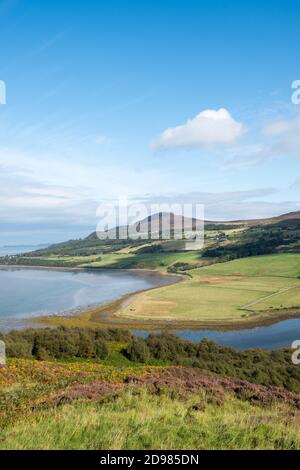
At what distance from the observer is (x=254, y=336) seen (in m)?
57.5

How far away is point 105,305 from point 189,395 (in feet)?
233

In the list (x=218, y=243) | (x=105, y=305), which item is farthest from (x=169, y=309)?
(x=218, y=243)

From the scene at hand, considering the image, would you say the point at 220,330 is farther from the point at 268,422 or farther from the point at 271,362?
the point at 268,422

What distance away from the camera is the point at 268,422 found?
10.0m

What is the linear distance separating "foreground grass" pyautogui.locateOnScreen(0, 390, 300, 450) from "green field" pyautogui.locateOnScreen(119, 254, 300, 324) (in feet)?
188

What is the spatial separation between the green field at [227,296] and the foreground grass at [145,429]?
5725cm

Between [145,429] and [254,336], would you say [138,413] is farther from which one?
[254,336]

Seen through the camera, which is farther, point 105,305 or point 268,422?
point 105,305

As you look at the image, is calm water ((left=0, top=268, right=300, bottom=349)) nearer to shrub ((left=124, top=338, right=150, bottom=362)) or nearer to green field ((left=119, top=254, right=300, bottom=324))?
green field ((left=119, top=254, right=300, bottom=324))

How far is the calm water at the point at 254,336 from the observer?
175ft

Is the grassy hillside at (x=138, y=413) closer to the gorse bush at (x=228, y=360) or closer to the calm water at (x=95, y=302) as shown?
the gorse bush at (x=228, y=360)

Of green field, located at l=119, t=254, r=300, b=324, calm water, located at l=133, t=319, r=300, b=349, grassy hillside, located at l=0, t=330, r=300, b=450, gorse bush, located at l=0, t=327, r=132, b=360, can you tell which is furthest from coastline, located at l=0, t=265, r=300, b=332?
grassy hillside, located at l=0, t=330, r=300, b=450


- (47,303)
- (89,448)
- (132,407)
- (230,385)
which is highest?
(89,448)

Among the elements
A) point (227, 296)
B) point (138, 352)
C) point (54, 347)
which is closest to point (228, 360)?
point (138, 352)
